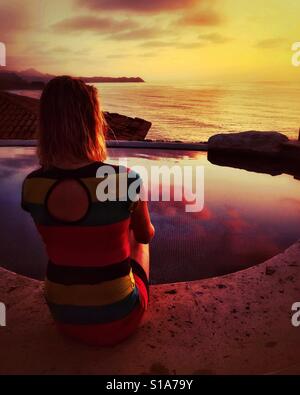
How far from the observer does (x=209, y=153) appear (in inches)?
291

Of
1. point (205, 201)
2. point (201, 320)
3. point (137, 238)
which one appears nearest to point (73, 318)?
point (137, 238)

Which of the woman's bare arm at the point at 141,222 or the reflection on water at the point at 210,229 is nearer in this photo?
the woman's bare arm at the point at 141,222

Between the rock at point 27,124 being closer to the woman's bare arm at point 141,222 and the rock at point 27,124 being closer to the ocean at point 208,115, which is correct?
the ocean at point 208,115

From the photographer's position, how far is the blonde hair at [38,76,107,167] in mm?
1312

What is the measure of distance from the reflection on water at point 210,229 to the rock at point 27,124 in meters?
4.15

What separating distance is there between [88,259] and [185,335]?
708mm

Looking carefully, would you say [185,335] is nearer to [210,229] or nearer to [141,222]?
[141,222]

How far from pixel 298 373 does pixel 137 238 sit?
0.84 meters

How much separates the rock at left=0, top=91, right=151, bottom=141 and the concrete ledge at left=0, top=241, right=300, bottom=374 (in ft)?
22.1

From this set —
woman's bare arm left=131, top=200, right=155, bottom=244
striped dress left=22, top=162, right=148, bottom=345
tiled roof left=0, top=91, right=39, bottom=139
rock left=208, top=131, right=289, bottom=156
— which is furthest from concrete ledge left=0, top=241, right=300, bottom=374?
tiled roof left=0, top=91, right=39, bottom=139

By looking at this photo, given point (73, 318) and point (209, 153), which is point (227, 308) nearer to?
point (73, 318)

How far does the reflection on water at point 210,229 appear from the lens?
2660mm

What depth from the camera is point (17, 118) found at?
10992mm

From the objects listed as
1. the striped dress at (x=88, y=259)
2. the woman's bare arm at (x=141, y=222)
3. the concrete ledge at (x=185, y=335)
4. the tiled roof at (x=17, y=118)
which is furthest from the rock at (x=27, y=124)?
the striped dress at (x=88, y=259)
